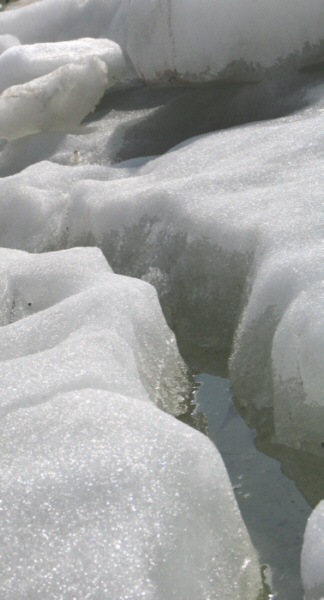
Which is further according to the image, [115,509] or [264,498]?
[264,498]

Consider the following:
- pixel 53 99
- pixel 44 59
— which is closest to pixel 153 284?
pixel 53 99

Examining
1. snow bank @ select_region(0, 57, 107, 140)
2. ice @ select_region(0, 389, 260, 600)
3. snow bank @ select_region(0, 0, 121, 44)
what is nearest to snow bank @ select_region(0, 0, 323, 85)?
snow bank @ select_region(0, 57, 107, 140)

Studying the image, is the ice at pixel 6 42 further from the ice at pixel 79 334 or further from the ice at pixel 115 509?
the ice at pixel 115 509

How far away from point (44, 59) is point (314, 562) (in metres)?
3.55

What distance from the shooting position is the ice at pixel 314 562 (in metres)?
1.09

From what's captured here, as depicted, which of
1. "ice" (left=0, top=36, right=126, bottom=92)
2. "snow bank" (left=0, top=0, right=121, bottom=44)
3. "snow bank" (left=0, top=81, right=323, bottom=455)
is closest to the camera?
"snow bank" (left=0, top=81, right=323, bottom=455)

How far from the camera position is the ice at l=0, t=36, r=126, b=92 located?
4.04 meters

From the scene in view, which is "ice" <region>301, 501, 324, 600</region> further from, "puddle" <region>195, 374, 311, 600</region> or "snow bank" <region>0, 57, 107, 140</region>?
"snow bank" <region>0, 57, 107, 140</region>

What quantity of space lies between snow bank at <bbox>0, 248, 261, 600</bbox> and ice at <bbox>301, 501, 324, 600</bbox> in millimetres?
124

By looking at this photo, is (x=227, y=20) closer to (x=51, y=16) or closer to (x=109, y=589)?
(x=51, y=16)

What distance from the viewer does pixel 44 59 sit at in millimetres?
4051

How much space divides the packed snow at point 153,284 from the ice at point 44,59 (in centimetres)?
1

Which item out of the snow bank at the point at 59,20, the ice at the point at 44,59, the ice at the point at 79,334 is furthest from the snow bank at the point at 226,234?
the snow bank at the point at 59,20

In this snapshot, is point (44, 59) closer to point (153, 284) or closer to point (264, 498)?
point (153, 284)
